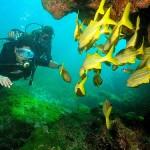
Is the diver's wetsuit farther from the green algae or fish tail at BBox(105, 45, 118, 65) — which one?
fish tail at BBox(105, 45, 118, 65)

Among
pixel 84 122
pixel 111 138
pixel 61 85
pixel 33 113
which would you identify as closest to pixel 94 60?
pixel 111 138

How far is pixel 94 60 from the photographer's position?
3.00 metres

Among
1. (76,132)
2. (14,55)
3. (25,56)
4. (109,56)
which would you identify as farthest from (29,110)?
(109,56)

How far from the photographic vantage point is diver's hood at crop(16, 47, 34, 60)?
7.04 m

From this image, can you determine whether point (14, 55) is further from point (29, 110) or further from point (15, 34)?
point (29, 110)

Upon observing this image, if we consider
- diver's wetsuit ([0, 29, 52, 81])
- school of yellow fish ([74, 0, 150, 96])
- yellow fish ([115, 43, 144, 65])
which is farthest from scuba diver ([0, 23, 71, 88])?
yellow fish ([115, 43, 144, 65])

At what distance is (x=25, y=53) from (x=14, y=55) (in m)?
0.31

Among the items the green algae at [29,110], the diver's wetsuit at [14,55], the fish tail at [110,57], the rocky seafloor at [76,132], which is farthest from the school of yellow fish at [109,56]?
the diver's wetsuit at [14,55]

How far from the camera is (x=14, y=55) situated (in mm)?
7195

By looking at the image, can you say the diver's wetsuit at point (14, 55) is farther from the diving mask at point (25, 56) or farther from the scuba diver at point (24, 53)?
the diving mask at point (25, 56)

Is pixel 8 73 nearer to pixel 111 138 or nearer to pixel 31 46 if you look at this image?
pixel 31 46

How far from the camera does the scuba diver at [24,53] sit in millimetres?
7035

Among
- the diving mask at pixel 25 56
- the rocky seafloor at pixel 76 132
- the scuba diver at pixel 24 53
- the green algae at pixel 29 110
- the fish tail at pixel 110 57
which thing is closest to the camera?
the fish tail at pixel 110 57

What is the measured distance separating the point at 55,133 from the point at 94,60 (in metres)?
2.12
